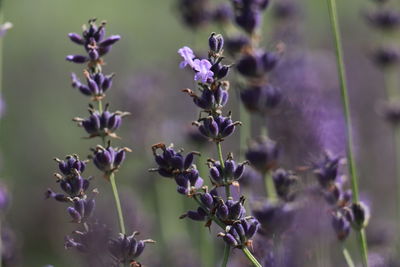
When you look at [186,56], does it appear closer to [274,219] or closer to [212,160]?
[212,160]

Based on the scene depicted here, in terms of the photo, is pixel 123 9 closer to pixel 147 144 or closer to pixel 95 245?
pixel 147 144

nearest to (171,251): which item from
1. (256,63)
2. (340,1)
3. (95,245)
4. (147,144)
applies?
(147,144)

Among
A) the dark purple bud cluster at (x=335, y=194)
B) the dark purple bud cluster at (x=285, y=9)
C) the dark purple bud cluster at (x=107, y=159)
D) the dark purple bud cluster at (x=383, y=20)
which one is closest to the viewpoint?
the dark purple bud cluster at (x=107, y=159)

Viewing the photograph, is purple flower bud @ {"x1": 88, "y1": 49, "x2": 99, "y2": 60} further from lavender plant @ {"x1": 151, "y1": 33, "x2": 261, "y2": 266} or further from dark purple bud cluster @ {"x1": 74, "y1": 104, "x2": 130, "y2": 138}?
lavender plant @ {"x1": 151, "y1": 33, "x2": 261, "y2": 266}

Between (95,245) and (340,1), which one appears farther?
(340,1)

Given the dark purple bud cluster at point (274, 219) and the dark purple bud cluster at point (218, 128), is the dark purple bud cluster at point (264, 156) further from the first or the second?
the dark purple bud cluster at point (218, 128)

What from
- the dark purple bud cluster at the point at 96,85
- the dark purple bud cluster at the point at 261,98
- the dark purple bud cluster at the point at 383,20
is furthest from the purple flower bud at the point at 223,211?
the dark purple bud cluster at the point at 383,20

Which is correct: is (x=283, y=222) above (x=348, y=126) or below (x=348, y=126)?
below

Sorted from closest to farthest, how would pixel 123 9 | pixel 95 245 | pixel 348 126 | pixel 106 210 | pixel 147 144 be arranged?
pixel 95 245, pixel 348 126, pixel 106 210, pixel 147 144, pixel 123 9
